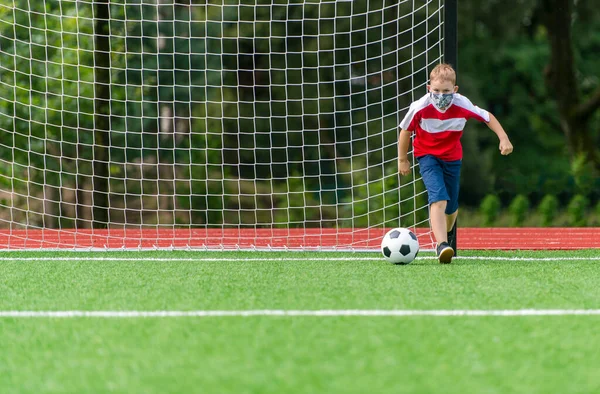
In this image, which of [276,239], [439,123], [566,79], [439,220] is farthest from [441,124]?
[566,79]

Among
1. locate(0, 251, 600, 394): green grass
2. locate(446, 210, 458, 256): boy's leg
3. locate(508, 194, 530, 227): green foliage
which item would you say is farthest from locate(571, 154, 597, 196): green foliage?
locate(0, 251, 600, 394): green grass

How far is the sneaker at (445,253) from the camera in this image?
541 centimetres

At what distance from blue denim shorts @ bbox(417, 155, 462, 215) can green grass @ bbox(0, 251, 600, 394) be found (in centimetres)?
58

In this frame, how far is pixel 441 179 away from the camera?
5688mm

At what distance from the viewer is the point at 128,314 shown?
3.62 m

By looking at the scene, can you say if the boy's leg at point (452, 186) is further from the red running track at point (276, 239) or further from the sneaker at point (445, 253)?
the red running track at point (276, 239)

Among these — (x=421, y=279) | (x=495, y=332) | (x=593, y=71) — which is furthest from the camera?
(x=593, y=71)

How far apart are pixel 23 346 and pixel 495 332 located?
1637 millimetres

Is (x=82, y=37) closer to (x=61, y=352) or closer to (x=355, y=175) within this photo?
(x=355, y=175)

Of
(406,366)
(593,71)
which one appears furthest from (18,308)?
(593,71)

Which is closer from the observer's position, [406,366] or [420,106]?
[406,366]

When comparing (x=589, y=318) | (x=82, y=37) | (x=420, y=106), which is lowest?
(x=589, y=318)

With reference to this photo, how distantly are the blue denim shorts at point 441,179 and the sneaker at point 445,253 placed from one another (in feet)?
0.97

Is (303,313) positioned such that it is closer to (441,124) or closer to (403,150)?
(403,150)
